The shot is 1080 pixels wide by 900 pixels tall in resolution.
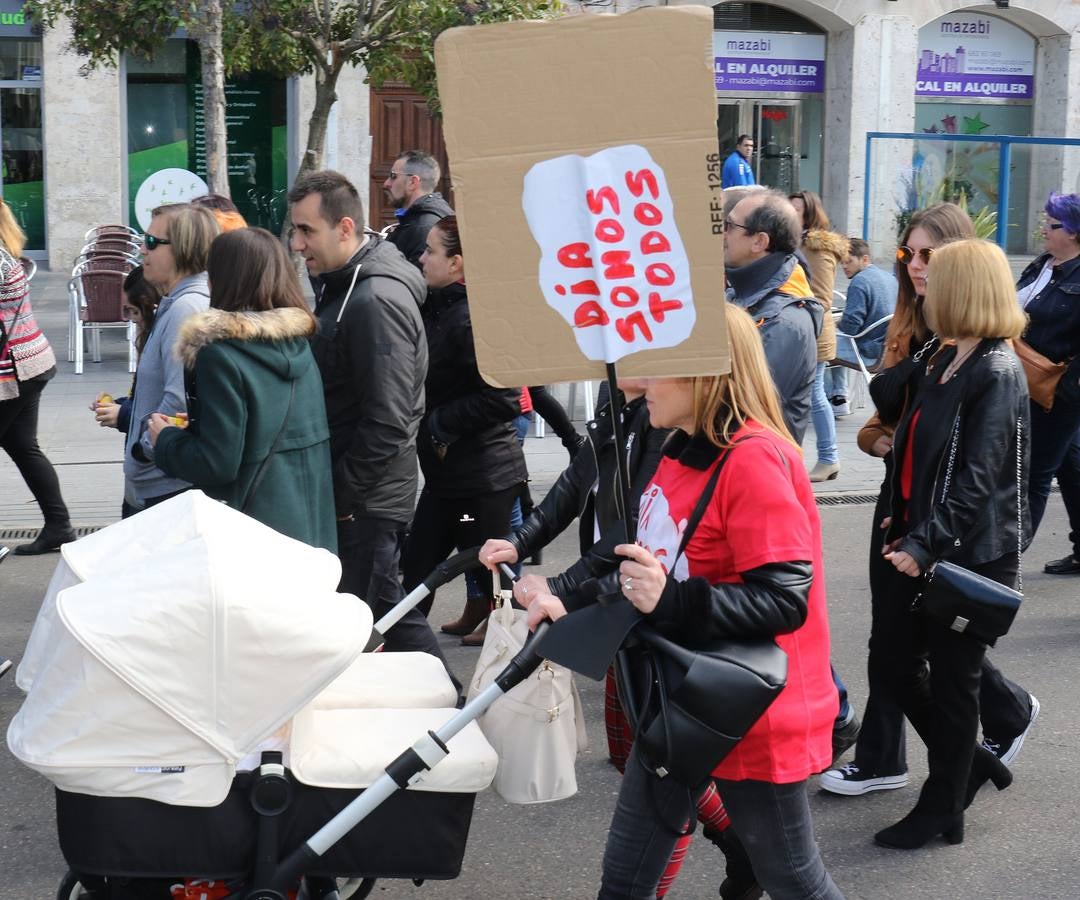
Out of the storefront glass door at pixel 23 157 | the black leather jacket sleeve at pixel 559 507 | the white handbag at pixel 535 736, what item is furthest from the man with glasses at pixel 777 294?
the storefront glass door at pixel 23 157

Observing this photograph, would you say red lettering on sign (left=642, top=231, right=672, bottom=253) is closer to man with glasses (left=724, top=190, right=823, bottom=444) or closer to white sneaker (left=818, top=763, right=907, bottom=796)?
man with glasses (left=724, top=190, right=823, bottom=444)

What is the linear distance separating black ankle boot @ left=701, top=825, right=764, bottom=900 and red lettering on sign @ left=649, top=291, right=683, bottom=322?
4.62ft

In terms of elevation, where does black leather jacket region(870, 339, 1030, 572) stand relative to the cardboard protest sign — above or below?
below

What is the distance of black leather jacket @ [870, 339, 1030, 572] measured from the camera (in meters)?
4.05

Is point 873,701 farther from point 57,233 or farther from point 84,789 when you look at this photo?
point 57,233

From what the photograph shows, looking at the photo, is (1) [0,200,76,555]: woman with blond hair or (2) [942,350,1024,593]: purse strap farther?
(1) [0,200,76,555]: woman with blond hair

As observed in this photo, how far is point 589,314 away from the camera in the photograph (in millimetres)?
2922

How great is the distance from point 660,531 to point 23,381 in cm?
473

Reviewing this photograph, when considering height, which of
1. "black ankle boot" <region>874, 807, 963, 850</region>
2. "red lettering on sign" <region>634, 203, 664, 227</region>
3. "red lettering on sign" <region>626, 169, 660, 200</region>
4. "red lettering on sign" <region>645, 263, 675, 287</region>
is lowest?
"black ankle boot" <region>874, 807, 963, 850</region>

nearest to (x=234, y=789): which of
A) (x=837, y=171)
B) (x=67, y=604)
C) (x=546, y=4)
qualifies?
(x=67, y=604)

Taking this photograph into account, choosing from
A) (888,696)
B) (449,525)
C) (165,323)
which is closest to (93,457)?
(449,525)

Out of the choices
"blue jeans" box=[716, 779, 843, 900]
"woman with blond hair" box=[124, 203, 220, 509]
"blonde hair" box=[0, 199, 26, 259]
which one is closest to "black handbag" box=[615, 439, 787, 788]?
"blue jeans" box=[716, 779, 843, 900]

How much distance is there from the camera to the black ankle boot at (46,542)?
24.1 feet

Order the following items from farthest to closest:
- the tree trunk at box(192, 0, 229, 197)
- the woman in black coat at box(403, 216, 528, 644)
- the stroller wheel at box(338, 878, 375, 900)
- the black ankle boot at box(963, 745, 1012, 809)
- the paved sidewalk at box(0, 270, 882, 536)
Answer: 1. the tree trunk at box(192, 0, 229, 197)
2. the paved sidewalk at box(0, 270, 882, 536)
3. the woman in black coat at box(403, 216, 528, 644)
4. the black ankle boot at box(963, 745, 1012, 809)
5. the stroller wheel at box(338, 878, 375, 900)
